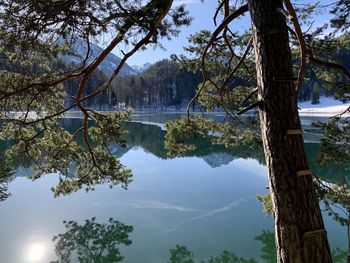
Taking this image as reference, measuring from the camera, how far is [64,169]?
490cm

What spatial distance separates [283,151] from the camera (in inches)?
72.1

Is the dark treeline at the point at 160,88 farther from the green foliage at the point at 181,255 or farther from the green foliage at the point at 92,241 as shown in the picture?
the green foliage at the point at 181,255

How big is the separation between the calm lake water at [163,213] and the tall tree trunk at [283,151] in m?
4.80

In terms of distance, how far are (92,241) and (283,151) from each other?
6.23m

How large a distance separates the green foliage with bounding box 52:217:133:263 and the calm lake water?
0.14 m

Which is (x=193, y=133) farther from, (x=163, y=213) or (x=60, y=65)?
(x=163, y=213)

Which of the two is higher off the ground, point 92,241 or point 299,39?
point 299,39

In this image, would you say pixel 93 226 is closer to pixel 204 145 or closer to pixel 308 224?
pixel 308 224

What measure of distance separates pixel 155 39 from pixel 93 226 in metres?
5.65

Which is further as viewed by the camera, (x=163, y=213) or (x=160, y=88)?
(x=160, y=88)

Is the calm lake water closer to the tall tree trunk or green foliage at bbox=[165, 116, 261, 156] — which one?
green foliage at bbox=[165, 116, 261, 156]

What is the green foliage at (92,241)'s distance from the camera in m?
6.57

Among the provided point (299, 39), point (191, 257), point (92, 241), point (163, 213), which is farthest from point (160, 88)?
point (299, 39)

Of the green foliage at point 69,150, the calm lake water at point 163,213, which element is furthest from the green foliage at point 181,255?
the green foliage at point 69,150
